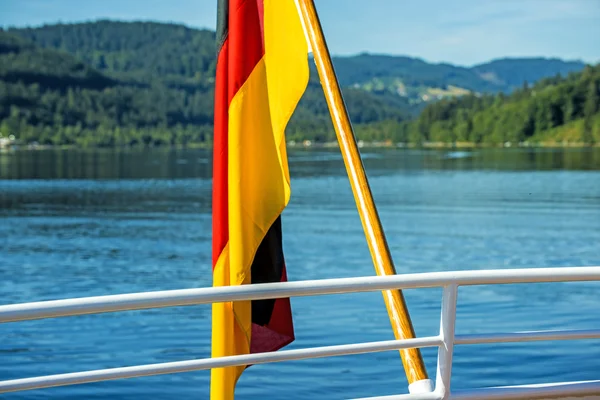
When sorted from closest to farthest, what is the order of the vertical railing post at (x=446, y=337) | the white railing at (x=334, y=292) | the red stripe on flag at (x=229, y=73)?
the white railing at (x=334, y=292) < the vertical railing post at (x=446, y=337) < the red stripe on flag at (x=229, y=73)

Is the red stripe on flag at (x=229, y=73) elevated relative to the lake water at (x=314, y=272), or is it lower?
elevated

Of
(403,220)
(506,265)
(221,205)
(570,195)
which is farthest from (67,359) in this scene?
(570,195)

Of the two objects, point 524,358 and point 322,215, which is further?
point 322,215

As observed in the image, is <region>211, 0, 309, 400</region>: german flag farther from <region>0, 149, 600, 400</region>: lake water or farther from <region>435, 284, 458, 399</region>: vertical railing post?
<region>0, 149, 600, 400</region>: lake water

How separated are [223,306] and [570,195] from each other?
61570mm

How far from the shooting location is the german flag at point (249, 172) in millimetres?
4379

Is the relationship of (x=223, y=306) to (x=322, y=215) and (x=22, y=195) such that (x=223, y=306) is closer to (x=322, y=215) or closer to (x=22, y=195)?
(x=322, y=215)

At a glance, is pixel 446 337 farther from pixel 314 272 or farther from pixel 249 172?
pixel 314 272

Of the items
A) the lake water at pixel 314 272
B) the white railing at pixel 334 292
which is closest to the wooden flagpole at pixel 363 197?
the white railing at pixel 334 292

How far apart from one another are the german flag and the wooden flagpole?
0.11 m

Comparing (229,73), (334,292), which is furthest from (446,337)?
(229,73)

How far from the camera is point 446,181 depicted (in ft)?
270

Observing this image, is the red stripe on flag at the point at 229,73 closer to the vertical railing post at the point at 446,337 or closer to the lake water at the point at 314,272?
the vertical railing post at the point at 446,337

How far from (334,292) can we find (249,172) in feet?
3.28
